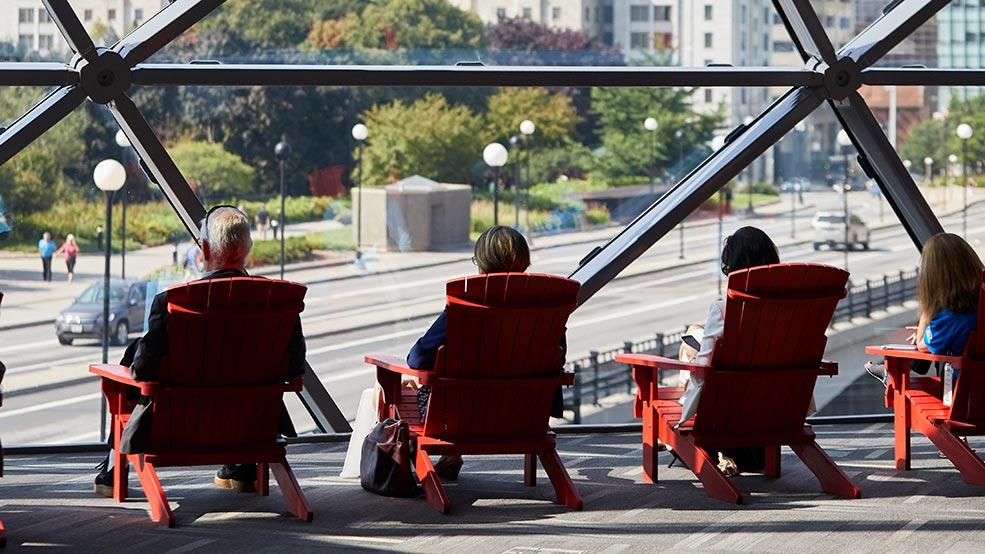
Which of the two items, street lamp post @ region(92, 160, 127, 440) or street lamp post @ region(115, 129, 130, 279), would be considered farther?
street lamp post @ region(92, 160, 127, 440)

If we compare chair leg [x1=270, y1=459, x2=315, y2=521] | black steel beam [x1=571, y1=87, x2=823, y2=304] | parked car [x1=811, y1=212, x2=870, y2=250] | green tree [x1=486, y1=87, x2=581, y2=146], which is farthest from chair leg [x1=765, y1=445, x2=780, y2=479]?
parked car [x1=811, y1=212, x2=870, y2=250]

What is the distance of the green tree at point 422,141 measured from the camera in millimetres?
7586

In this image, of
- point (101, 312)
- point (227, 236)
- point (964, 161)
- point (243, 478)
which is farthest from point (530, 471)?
point (964, 161)

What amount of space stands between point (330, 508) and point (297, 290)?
81 centimetres

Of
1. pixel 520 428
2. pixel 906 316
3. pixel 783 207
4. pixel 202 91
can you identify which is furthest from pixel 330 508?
pixel 906 316

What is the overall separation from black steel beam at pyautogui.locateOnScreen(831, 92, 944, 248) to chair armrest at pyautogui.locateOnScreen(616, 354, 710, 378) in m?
2.48

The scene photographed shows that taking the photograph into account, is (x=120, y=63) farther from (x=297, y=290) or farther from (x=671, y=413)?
(x=671, y=413)

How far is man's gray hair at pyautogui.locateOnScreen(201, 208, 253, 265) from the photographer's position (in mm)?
4750

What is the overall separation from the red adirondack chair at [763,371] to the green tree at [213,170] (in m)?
2.74

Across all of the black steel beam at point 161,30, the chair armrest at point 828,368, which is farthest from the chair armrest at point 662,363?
the black steel beam at point 161,30

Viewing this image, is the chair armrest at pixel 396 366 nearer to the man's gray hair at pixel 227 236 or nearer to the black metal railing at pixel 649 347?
the man's gray hair at pixel 227 236

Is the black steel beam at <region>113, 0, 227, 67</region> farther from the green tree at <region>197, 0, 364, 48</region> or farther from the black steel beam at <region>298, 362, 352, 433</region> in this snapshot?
the black steel beam at <region>298, 362, 352, 433</region>

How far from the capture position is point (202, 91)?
273 inches

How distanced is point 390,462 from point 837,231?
6.31 meters
